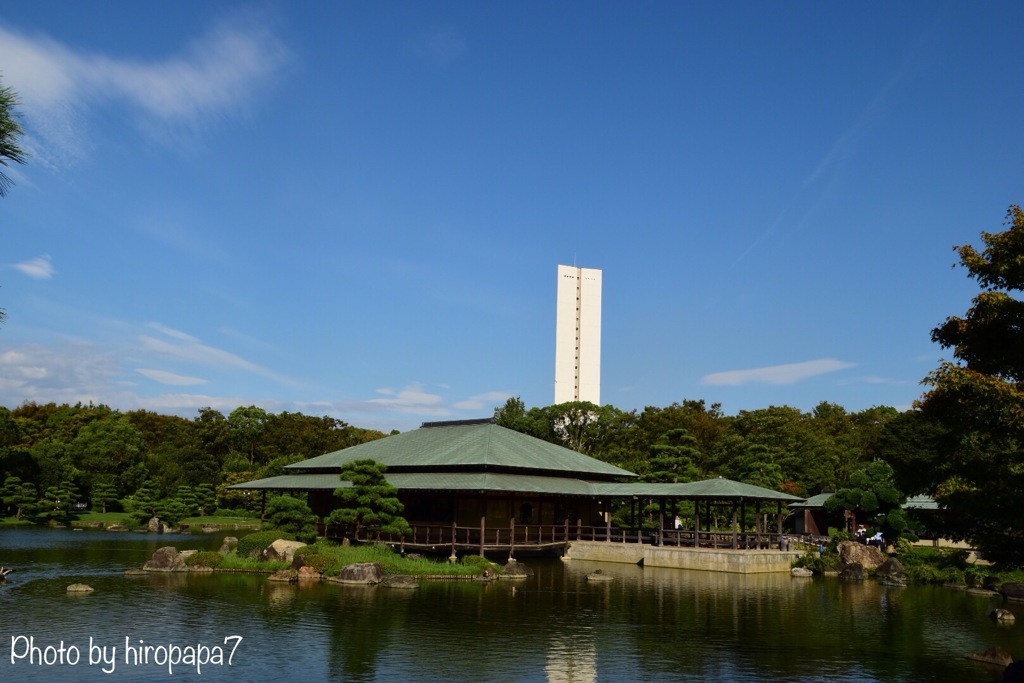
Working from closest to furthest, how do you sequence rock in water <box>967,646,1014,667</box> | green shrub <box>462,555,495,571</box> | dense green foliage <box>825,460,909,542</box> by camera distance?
rock in water <box>967,646,1014,667</box>
green shrub <box>462,555,495,571</box>
dense green foliage <box>825,460,909,542</box>

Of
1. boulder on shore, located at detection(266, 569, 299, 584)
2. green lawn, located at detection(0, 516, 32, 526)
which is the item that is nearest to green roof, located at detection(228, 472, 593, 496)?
boulder on shore, located at detection(266, 569, 299, 584)

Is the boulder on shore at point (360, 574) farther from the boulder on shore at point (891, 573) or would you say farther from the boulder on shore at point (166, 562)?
the boulder on shore at point (891, 573)

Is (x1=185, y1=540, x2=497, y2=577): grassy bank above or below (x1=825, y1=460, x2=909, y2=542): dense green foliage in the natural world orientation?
below

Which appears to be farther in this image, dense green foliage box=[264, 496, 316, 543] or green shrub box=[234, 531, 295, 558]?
dense green foliage box=[264, 496, 316, 543]

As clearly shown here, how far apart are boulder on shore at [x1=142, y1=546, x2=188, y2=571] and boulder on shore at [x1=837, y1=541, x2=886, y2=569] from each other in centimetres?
3077

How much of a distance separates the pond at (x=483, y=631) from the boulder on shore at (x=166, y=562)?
1222 millimetres

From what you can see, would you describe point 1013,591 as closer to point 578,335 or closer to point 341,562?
point 341,562

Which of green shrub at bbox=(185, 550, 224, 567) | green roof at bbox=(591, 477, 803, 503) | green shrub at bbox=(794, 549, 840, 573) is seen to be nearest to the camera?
green shrub at bbox=(185, 550, 224, 567)

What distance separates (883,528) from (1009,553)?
3114 centimetres

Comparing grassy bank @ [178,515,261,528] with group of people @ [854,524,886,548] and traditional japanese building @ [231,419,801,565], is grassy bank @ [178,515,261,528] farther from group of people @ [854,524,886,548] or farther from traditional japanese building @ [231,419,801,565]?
group of people @ [854,524,886,548]

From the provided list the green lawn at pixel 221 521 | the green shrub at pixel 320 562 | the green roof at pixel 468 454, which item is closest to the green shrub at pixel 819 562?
the green roof at pixel 468 454

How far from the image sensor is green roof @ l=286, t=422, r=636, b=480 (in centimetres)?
4262

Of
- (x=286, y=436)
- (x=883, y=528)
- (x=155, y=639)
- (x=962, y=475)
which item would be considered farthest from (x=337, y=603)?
(x=286, y=436)

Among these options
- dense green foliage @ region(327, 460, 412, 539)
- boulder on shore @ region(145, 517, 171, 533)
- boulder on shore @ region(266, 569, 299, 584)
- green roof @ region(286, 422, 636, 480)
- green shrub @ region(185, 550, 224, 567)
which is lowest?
boulder on shore @ region(266, 569, 299, 584)
